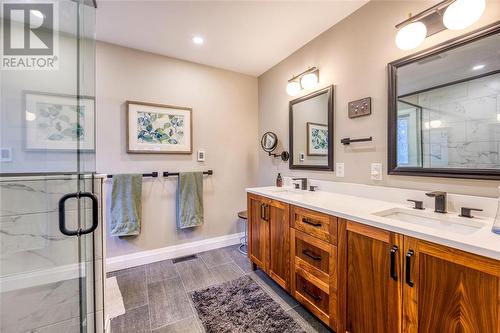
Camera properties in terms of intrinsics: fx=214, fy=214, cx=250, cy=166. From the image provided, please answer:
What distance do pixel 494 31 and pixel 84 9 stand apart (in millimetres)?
2507

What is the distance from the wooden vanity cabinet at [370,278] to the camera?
103 centimetres

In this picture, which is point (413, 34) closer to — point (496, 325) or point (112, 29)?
point (496, 325)

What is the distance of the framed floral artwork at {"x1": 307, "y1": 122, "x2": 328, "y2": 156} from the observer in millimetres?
2127

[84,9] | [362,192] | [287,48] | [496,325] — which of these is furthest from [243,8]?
[496,325]

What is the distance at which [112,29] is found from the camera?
6.70 ft

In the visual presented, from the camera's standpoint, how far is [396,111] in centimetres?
154

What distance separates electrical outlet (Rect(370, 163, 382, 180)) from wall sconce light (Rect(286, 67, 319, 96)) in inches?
40.8

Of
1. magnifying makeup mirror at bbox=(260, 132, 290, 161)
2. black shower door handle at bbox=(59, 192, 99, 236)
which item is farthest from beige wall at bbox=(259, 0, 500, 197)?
black shower door handle at bbox=(59, 192, 99, 236)

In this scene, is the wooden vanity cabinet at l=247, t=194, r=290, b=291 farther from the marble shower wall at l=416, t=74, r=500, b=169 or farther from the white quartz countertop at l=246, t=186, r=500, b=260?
the marble shower wall at l=416, t=74, r=500, b=169

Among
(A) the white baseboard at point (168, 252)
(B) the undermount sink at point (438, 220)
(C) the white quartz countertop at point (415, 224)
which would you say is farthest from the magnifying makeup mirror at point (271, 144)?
(B) the undermount sink at point (438, 220)

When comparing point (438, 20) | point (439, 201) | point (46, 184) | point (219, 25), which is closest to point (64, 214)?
point (46, 184)

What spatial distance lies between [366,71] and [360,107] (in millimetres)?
288

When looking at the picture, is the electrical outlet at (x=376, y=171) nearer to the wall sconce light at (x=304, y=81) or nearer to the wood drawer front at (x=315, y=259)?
the wood drawer front at (x=315, y=259)

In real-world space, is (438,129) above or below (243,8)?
below
